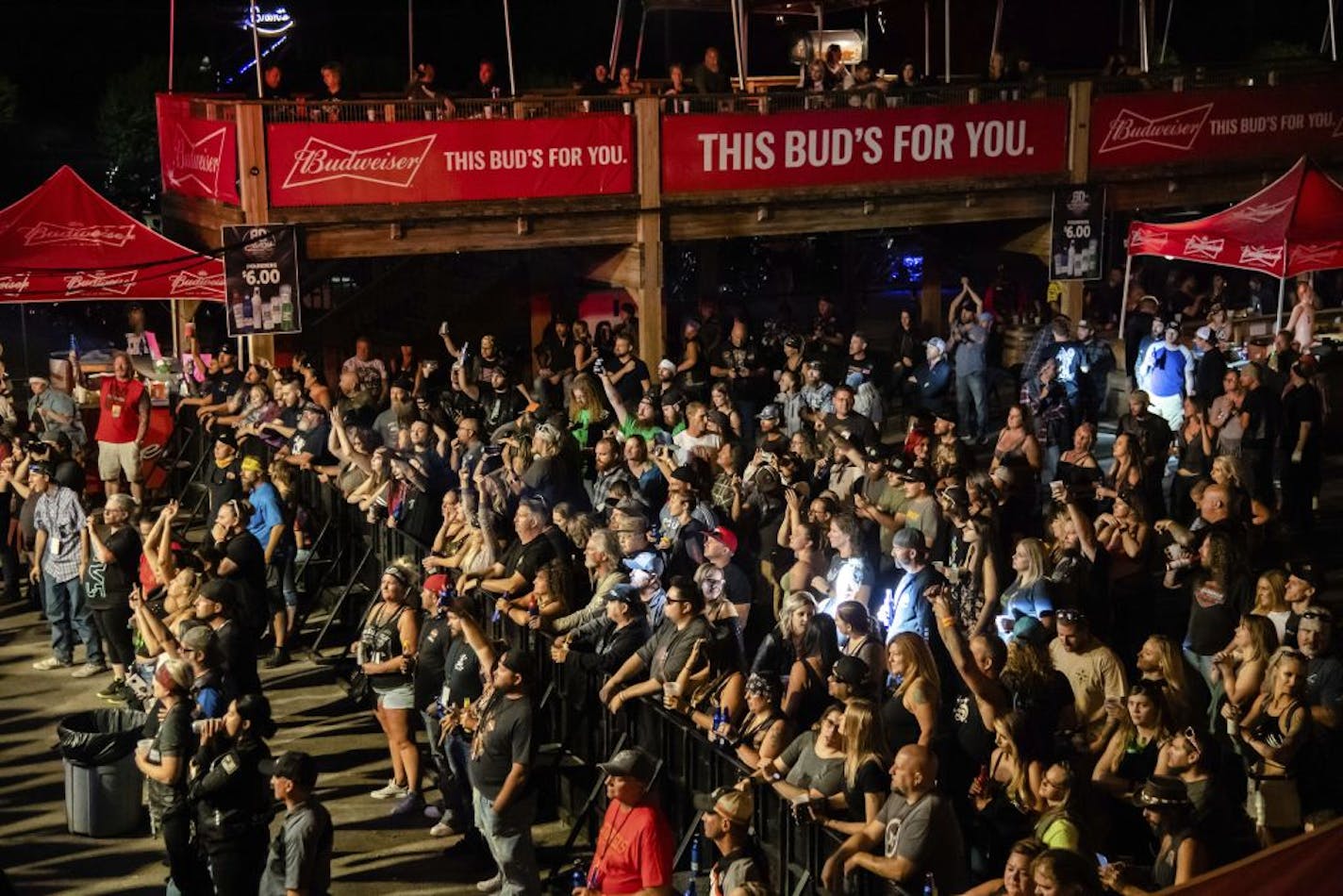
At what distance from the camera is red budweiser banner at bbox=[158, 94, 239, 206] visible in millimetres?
19078

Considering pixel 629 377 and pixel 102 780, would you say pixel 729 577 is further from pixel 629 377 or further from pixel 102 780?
pixel 629 377

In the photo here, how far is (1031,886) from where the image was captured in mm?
6895

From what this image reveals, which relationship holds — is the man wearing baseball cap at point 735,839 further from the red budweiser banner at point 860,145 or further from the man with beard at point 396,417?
the red budweiser banner at point 860,145

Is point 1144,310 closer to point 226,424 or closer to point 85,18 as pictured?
point 226,424

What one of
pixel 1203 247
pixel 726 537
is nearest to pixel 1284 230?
pixel 1203 247

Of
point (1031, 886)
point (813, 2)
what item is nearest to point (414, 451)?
point (1031, 886)

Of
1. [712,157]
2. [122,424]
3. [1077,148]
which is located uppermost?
[1077,148]

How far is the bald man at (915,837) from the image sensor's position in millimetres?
7703

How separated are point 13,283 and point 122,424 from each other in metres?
1.95

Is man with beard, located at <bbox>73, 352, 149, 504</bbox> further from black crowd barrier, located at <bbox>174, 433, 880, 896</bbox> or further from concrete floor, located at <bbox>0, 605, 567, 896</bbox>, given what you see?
concrete floor, located at <bbox>0, 605, 567, 896</bbox>

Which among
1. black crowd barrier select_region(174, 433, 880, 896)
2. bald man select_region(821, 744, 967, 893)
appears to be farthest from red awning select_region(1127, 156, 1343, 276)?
bald man select_region(821, 744, 967, 893)

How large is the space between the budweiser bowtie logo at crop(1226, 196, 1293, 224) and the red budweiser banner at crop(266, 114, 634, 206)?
6519mm

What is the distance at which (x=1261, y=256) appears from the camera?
17.9m

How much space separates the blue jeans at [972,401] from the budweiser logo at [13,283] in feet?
31.3
